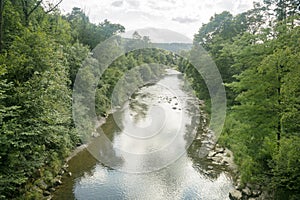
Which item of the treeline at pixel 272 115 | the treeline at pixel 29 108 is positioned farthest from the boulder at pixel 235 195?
the treeline at pixel 29 108

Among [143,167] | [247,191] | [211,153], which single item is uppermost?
[247,191]

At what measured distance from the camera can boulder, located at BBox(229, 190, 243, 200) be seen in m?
13.1

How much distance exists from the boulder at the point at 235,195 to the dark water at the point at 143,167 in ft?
0.86

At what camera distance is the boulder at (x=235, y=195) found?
13.1m

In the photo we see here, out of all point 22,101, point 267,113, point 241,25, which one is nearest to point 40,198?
point 22,101

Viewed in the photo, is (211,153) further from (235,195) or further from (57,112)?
(57,112)

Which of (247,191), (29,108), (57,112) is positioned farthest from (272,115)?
(29,108)

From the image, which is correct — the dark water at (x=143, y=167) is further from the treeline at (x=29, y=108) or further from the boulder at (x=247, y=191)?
the treeline at (x=29, y=108)

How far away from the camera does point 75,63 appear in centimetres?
2091

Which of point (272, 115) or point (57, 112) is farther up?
point (272, 115)

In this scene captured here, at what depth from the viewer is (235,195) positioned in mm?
13266

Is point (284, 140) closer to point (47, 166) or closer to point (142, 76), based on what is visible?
point (47, 166)

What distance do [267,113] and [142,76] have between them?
37833 millimetres

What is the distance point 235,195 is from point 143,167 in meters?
5.65
